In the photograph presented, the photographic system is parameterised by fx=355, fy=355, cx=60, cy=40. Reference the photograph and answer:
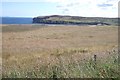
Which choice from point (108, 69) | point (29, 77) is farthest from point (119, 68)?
point (29, 77)

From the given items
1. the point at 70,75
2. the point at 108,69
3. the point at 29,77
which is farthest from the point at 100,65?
the point at 29,77

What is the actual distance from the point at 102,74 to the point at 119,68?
0.76 meters

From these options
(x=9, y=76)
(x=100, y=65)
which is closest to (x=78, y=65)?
(x=100, y=65)

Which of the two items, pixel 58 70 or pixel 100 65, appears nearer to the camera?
pixel 58 70

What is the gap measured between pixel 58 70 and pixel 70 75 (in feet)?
1.43

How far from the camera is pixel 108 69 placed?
965 cm

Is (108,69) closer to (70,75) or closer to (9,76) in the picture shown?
(70,75)

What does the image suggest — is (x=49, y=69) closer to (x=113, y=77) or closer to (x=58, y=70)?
(x=58, y=70)

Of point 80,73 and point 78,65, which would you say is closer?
point 80,73

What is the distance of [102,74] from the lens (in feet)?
30.7

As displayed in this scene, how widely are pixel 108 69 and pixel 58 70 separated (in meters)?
1.37

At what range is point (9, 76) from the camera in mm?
9477

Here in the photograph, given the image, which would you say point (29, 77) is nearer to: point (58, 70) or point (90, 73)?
point (58, 70)

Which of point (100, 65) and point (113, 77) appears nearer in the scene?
point (113, 77)
